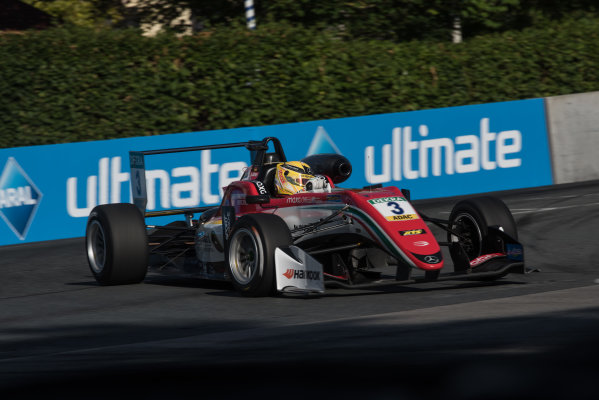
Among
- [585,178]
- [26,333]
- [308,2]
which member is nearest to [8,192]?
[26,333]

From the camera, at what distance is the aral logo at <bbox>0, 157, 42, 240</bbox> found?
14172 millimetres

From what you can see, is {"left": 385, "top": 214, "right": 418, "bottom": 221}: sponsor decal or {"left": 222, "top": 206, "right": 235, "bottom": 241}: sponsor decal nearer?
{"left": 385, "top": 214, "right": 418, "bottom": 221}: sponsor decal

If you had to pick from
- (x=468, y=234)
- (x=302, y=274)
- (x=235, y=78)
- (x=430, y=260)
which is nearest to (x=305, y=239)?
(x=302, y=274)

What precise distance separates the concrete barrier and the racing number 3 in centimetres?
944

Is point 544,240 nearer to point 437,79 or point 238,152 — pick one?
point 238,152

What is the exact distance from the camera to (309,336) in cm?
672

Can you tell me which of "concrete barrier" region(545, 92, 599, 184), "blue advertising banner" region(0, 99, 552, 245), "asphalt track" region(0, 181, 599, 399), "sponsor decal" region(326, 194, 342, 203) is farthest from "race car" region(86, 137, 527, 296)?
"concrete barrier" region(545, 92, 599, 184)

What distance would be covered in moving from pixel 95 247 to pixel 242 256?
2.15m

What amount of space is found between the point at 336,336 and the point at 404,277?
2.27 m

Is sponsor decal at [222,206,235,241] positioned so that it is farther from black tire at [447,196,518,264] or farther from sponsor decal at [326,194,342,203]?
black tire at [447,196,518,264]

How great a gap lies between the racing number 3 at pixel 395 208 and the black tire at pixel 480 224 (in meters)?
0.82

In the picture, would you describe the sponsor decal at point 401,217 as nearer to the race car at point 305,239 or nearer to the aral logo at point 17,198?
the race car at point 305,239

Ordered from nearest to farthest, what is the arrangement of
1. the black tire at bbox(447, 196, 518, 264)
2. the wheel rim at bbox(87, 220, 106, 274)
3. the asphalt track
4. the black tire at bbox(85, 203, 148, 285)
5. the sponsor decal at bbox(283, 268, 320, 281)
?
the asphalt track < the sponsor decal at bbox(283, 268, 320, 281) < the black tire at bbox(447, 196, 518, 264) < the black tire at bbox(85, 203, 148, 285) < the wheel rim at bbox(87, 220, 106, 274)

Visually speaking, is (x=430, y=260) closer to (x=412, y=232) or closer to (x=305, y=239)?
(x=412, y=232)
